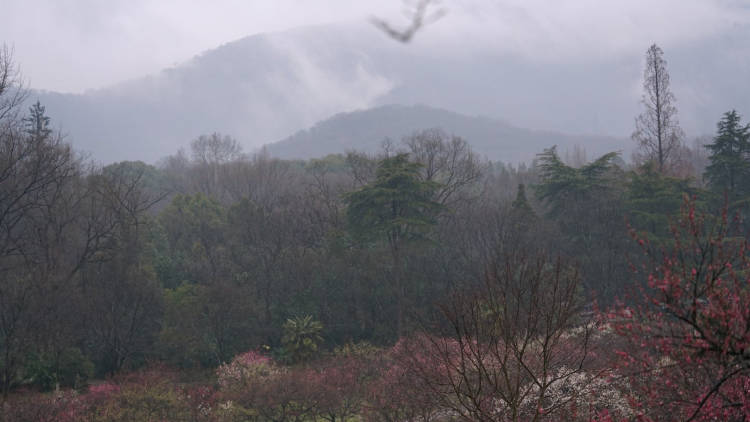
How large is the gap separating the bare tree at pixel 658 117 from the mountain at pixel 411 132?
82.1m

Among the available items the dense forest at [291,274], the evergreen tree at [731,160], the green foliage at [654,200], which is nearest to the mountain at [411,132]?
the dense forest at [291,274]

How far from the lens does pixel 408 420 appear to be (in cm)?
1027

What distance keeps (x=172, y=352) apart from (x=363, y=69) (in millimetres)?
111081

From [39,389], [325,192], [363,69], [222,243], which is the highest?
[363,69]

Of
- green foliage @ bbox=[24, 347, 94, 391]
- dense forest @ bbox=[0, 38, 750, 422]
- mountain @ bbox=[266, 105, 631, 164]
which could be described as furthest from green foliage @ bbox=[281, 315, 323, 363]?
mountain @ bbox=[266, 105, 631, 164]

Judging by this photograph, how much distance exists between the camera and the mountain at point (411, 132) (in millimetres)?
121125

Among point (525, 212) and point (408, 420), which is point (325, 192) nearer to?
point (525, 212)

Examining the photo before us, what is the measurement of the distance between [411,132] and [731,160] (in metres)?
102

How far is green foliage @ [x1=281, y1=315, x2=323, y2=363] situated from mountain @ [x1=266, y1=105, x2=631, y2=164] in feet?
302

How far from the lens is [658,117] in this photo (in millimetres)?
29375

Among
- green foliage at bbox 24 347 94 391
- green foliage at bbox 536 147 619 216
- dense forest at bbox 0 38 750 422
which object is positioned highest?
green foliage at bbox 536 147 619 216

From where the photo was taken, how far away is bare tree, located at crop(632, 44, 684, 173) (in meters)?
29.2

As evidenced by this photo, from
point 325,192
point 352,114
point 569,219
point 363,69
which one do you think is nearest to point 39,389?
point 325,192

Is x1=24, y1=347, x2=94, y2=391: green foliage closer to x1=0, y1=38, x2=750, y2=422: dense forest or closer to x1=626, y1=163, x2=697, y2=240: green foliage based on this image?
x1=0, y1=38, x2=750, y2=422: dense forest
